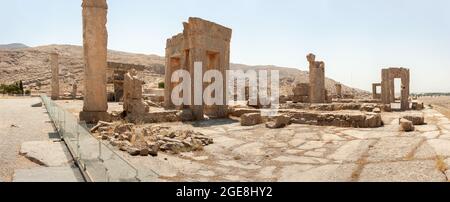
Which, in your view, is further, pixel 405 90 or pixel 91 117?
pixel 405 90

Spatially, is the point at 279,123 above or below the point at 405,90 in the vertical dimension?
below

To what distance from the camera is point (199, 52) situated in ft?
46.3

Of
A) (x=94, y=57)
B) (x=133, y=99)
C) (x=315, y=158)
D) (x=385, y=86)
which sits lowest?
(x=315, y=158)

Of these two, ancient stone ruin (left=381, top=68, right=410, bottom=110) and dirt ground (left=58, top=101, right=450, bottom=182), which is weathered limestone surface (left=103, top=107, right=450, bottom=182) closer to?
dirt ground (left=58, top=101, right=450, bottom=182)

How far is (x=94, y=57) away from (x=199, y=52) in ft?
14.2

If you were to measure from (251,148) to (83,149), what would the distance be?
12.3 ft

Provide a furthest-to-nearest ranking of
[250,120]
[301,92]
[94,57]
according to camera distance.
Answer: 1. [301,92]
2. [250,120]
3. [94,57]

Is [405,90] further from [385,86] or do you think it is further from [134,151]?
[134,151]

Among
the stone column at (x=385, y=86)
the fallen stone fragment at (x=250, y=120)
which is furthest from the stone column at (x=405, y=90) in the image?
the fallen stone fragment at (x=250, y=120)

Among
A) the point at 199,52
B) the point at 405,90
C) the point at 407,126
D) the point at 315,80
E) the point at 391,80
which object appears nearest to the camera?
the point at 407,126

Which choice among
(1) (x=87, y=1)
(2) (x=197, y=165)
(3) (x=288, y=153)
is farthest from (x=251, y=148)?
(1) (x=87, y=1)

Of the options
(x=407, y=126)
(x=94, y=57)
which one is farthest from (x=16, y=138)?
(x=407, y=126)

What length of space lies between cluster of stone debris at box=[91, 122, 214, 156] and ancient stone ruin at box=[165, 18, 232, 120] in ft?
16.9

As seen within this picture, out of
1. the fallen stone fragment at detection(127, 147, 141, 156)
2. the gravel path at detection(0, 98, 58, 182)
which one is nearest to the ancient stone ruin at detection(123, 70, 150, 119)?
the gravel path at detection(0, 98, 58, 182)
